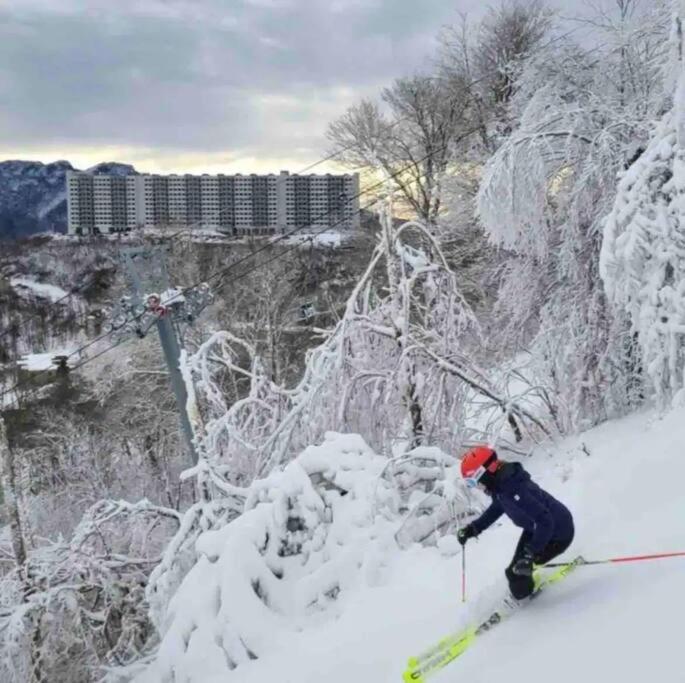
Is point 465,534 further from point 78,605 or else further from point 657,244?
point 78,605

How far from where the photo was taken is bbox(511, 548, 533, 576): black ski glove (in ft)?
Answer: 14.7

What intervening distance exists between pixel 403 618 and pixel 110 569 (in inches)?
212

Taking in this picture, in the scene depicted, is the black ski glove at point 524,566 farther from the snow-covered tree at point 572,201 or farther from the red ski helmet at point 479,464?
the snow-covered tree at point 572,201

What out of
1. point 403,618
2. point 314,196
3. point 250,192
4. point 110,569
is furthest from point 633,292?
point 250,192

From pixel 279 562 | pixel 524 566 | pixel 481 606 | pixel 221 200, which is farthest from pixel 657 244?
pixel 221 200

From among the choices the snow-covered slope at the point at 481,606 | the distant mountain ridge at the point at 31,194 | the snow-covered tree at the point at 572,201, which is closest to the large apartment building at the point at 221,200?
the snow-covered tree at the point at 572,201

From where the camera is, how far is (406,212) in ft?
70.7

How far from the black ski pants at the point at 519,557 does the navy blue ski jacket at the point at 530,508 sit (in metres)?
0.03

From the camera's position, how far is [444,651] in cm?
439

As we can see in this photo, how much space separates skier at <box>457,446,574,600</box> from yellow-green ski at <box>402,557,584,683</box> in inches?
8.6

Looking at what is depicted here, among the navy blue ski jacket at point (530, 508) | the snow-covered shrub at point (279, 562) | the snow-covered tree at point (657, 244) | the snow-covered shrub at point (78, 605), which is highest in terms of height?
the snow-covered tree at point (657, 244)

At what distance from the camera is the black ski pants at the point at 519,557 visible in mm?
4512

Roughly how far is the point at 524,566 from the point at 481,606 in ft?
1.34

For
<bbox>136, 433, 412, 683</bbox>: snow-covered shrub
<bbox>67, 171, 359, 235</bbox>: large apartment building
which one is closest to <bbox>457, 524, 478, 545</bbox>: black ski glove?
<bbox>136, 433, 412, 683</bbox>: snow-covered shrub
